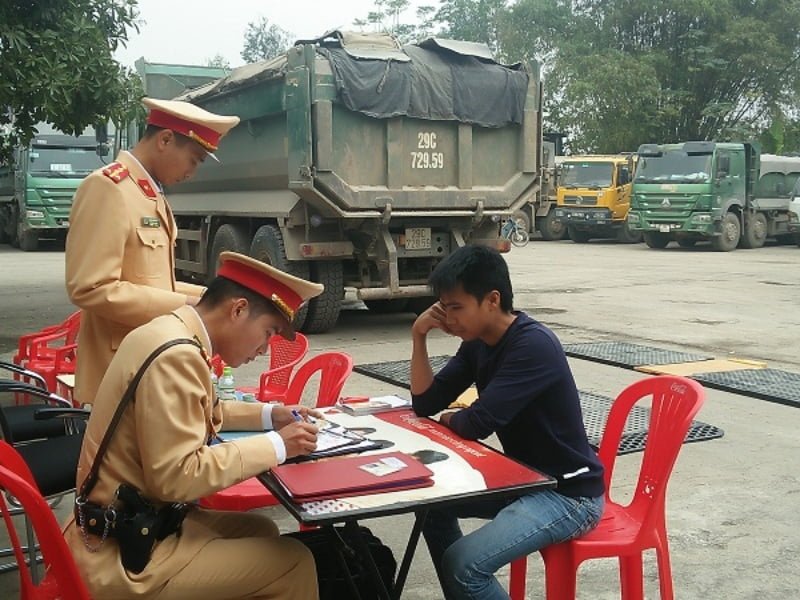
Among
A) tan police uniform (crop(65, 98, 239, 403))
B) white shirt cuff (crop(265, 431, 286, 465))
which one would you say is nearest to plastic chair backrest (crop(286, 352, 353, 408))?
tan police uniform (crop(65, 98, 239, 403))

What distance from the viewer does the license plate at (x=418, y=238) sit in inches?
364

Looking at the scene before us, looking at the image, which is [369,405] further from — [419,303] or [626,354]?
[419,303]

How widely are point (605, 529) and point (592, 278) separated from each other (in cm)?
1284

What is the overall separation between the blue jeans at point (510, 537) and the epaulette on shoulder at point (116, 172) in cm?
170

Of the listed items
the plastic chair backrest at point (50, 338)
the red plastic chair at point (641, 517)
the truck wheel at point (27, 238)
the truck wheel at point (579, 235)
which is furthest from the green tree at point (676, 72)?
the red plastic chair at point (641, 517)

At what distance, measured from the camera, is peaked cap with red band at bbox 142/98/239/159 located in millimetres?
3311

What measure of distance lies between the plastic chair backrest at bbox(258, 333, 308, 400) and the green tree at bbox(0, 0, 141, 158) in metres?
3.78

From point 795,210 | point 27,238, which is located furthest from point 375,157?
point 795,210

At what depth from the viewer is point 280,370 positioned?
15.9 feet

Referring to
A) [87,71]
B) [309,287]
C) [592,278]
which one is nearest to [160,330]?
[309,287]

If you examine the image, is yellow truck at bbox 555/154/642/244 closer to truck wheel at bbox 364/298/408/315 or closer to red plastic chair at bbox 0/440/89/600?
truck wheel at bbox 364/298/408/315

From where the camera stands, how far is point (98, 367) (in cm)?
346

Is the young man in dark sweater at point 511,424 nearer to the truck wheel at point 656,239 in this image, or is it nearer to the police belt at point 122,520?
the police belt at point 122,520

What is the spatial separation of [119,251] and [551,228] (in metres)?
24.6
